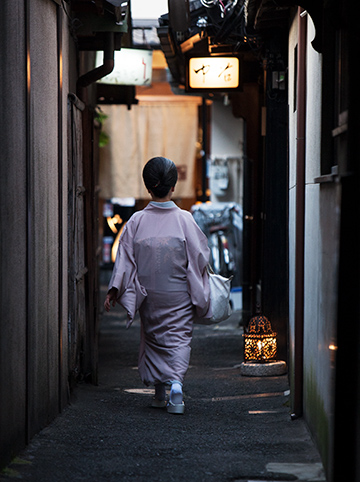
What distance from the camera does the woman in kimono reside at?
7.67 meters

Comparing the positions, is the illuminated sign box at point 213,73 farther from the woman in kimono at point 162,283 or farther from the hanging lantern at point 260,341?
the woman in kimono at point 162,283

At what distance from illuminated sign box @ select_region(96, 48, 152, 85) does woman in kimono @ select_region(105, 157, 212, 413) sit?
517cm

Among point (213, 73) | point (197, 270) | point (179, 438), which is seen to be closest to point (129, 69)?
point (213, 73)

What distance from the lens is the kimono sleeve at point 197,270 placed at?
7711mm

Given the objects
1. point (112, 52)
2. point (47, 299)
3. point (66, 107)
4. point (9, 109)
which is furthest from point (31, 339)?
point (112, 52)

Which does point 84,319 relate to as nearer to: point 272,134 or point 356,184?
point 272,134

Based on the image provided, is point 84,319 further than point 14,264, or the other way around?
point 84,319

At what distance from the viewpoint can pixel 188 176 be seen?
69.2ft

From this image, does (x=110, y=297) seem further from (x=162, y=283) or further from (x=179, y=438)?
(x=179, y=438)

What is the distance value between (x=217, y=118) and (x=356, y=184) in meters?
15.6

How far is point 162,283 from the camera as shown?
304 inches

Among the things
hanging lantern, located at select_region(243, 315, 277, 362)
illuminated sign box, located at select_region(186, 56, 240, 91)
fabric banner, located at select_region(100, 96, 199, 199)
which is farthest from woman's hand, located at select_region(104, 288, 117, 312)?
fabric banner, located at select_region(100, 96, 199, 199)

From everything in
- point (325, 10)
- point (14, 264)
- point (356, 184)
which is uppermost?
point (325, 10)

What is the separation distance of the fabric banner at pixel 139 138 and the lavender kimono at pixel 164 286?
13.1 meters
